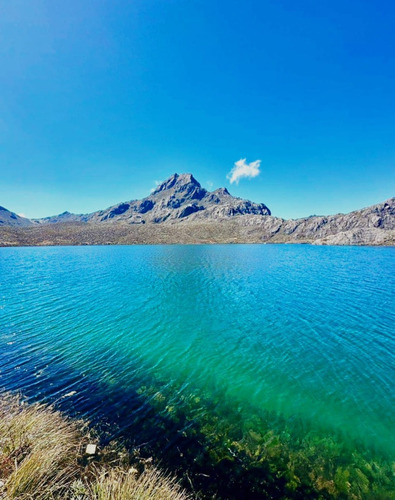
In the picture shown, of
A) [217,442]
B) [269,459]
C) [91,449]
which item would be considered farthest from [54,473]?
[269,459]

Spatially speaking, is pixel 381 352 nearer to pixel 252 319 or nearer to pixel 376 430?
pixel 376 430

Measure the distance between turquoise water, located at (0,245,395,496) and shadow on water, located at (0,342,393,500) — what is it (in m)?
0.09

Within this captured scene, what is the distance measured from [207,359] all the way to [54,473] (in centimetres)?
1049

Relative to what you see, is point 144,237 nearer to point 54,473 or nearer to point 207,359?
point 207,359

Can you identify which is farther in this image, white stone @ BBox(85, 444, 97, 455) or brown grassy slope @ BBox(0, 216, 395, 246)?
brown grassy slope @ BBox(0, 216, 395, 246)

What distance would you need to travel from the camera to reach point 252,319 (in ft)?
70.5

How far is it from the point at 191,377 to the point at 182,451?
4.86 meters

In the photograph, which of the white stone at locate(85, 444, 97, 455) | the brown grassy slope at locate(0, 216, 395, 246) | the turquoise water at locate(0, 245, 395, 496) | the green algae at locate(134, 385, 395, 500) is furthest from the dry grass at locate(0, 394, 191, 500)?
the brown grassy slope at locate(0, 216, 395, 246)

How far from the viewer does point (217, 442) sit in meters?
8.80

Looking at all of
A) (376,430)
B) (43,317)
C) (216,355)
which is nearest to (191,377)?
(216,355)

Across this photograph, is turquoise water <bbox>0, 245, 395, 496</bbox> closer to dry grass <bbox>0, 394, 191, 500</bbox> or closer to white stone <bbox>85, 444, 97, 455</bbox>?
white stone <bbox>85, 444, 97, 455</bbox>

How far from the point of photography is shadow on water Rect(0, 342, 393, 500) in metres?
7.34

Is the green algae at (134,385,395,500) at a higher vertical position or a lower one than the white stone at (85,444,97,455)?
lower

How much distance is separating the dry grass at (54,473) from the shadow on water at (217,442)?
1.11 m
